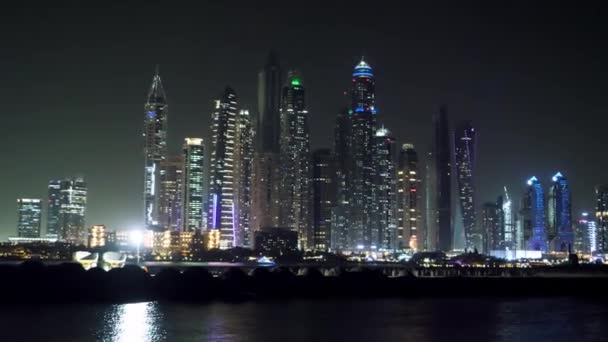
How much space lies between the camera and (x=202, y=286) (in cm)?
7569

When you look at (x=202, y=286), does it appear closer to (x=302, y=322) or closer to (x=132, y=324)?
(x=302, y=322)

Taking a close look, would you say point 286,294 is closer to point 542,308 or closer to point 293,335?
point 542,308

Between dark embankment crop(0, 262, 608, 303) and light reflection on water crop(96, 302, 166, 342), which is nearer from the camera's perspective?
light reflection on water crop(96, 302, 166, 342)

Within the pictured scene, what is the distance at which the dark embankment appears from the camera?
231 feet

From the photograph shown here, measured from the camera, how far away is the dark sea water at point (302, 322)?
45.9 meters

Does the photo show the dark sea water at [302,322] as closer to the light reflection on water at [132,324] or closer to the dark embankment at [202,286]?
the light reflection on water at [132,324]

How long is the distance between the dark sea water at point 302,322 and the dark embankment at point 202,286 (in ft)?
22.0

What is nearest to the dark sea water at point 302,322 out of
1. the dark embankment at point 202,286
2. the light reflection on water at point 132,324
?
the light reflection on water at point 132,324

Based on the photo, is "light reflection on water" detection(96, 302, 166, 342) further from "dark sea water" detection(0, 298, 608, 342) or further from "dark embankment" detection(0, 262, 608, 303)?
"dark embankment" detection(0, 262, 608, 303)

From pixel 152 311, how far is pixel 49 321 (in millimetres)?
10423

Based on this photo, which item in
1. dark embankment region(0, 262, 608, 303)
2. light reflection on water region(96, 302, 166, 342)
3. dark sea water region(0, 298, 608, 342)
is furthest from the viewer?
dark embankment region(0, 262, 608, 303)

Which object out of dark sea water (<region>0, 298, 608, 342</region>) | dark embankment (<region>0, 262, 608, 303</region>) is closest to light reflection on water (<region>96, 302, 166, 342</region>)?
dark sea water (<region>0, 298, 608, 342</region>)

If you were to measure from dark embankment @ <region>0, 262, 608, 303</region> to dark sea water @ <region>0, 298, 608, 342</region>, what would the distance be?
6.69 meters

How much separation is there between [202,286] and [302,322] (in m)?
24.7
